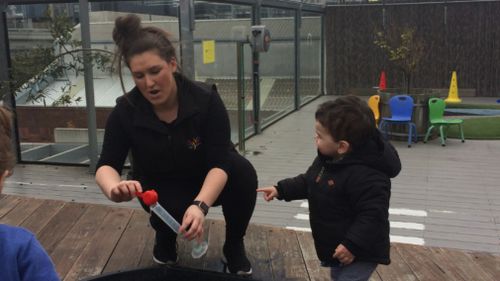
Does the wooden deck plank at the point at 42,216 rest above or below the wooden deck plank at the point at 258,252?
above

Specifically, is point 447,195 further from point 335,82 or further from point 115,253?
point 335,82

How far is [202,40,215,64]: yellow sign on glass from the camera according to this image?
20.9ft

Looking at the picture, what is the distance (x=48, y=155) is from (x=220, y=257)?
424cm

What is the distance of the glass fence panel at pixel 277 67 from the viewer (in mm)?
8602

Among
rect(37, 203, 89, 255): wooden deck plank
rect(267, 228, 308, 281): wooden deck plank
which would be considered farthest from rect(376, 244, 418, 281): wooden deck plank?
rect(37, 203, 89, 255): wooden deck plank

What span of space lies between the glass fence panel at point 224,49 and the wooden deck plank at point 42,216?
9.77 ft

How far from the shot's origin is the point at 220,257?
2818 millimetres

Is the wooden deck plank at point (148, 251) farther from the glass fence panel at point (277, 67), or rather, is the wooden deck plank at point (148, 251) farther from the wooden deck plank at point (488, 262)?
the glass fence panel at point (277, 67)

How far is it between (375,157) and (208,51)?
466 centimetres

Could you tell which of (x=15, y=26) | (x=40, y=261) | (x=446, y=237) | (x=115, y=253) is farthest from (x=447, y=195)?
(x=15, y=26)

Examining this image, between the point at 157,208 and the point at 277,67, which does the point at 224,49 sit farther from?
the point at 157,208

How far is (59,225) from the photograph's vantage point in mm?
3279

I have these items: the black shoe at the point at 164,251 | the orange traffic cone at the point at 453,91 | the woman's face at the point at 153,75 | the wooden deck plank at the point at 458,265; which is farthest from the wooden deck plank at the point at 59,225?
the orange traffic cone at the point at 453,91

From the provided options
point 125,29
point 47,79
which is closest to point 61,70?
point 47,79
